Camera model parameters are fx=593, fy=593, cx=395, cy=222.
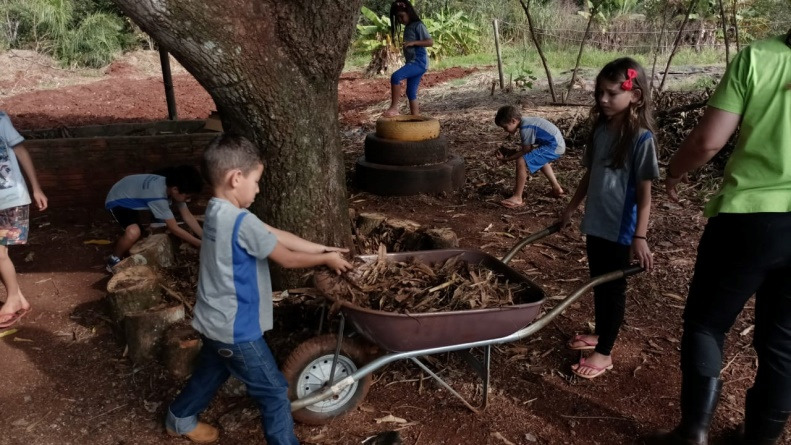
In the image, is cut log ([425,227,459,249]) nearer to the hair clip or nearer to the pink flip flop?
the hair clip

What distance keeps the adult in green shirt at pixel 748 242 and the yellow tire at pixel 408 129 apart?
3567 millimetres

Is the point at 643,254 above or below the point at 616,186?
below

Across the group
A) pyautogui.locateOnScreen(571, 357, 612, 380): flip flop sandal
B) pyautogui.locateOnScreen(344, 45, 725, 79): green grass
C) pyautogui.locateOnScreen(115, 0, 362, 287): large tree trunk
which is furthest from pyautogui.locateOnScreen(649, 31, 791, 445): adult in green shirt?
pyautogui.locateOnScreen(344, 45, 725, 79): green grass

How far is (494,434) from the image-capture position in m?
2.94

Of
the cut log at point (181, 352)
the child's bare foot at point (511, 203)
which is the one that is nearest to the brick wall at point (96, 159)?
the cut log at point (181, 352)

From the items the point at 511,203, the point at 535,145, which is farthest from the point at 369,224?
the point at 535,145

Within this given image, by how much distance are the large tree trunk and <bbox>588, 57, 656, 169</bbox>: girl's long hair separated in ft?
4.96

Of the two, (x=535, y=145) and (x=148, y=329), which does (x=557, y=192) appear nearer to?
(x=535, y=145)

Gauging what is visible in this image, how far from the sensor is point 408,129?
6043 millimetres

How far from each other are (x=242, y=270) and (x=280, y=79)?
4.43 feet

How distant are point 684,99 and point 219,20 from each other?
725 centimetres

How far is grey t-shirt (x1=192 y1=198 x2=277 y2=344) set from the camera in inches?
94.6

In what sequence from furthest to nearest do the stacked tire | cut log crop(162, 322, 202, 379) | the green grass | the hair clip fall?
the green grass < the stacked tire < cut log crop(162, 322, 202, 379) < the hair clip

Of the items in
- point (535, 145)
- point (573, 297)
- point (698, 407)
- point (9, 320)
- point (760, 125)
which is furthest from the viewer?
point (535, 145)
